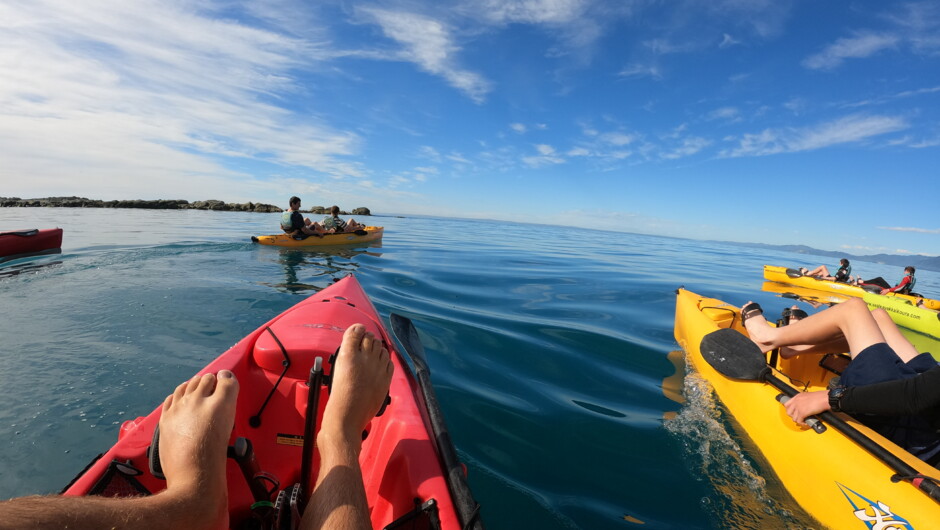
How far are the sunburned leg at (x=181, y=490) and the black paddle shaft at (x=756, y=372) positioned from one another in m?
3.16

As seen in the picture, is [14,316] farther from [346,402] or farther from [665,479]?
[665,479]

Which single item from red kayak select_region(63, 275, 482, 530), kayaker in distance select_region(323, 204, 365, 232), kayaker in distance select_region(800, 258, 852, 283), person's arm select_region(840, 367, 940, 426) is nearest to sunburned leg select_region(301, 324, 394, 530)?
red kayak select_region(63, 275, 482, 530)

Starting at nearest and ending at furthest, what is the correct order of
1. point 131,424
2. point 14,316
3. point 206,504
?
point 206,504, point 131,424, point 14,316

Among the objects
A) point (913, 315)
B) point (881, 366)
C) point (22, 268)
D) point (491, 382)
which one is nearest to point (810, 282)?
point (913, 315)

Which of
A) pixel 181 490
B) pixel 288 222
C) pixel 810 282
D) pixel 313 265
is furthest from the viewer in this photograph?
pixel 810 282

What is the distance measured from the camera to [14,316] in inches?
202

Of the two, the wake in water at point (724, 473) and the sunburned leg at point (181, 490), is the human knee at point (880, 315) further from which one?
the sunburned leg at point (181, 490)

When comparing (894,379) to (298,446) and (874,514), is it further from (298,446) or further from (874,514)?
(298,446)

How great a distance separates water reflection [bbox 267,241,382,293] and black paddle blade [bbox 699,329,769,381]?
253 inches

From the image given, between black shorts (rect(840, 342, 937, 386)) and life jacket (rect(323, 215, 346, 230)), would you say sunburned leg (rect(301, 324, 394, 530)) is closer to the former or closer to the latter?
black shorts (rect(840, 342, 937, 386))

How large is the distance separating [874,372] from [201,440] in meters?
3.64

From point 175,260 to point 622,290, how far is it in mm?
11290

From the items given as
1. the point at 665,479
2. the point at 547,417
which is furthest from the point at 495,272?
the point at 665,479

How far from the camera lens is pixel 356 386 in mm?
1883
